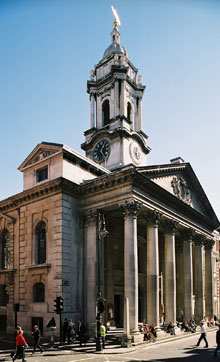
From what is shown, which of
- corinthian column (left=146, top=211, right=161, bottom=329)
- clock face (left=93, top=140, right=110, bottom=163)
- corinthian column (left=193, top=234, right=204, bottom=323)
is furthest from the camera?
clock face (left=93, top=140, right=110, bottom=163)

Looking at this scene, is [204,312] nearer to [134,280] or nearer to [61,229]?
[134,280]

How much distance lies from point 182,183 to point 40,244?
13877 mm

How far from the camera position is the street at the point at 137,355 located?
57.7ft

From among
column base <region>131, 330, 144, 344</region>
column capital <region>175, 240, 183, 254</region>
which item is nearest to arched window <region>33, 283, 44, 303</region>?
column base <region>131, 330, 144, 344</region>

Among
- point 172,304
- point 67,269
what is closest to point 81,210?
point 67,269

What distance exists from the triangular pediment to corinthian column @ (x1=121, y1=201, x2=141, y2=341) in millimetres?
7374

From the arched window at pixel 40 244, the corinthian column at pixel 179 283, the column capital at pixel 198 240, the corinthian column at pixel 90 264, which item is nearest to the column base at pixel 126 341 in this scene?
the corinthian column at pixel 90 264

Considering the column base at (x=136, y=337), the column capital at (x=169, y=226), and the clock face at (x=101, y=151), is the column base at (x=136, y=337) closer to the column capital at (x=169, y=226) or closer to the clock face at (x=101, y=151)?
the column capital at (x=169, y=226)

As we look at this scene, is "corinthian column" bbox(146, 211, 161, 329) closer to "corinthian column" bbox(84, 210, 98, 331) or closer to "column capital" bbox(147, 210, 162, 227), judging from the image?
"column capital" bbox(147, 210, 162, 227)

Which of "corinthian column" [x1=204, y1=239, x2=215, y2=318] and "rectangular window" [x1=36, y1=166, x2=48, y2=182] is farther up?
"rectangular window" [x1=36, y1=166, x2=48, y2=182]

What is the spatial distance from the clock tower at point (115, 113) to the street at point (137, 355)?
19981mm

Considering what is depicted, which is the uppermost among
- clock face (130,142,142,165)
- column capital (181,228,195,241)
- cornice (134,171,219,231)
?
clock face (130,142,142,165)

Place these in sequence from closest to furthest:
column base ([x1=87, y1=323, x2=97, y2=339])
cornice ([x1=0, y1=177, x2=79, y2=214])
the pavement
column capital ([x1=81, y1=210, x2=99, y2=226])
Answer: the pavement, column base ([x1=87, y1=323, x2=97, y2=339]), cornice ([x1=0, y1=177, x2=79, y2=214]), column capital ([x1=81, y1=210, x2=99, y2=226])

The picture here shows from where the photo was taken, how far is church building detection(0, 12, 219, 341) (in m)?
24.8
